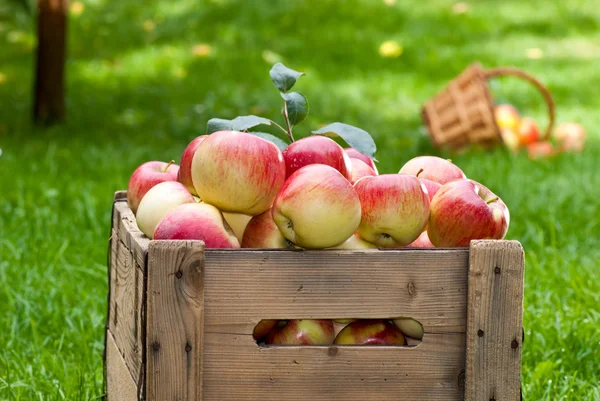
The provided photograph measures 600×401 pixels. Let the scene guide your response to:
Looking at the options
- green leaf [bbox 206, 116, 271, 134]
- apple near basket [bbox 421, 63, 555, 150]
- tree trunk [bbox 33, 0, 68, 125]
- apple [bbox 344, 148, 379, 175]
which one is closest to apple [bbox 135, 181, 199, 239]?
green leaf [bbox 206, 116, 271, 134]

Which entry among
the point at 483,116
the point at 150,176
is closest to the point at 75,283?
the point at 150,176

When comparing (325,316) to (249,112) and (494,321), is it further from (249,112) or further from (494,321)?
(249,112)

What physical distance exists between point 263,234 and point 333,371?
0.28 metres

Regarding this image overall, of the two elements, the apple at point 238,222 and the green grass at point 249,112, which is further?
the green grass at point 249,112

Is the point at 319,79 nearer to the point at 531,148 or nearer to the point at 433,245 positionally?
the point at 531,148

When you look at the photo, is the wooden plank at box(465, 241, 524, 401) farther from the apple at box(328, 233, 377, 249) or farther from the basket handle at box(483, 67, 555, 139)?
the basket handle at box(483, 67, 555, 139)

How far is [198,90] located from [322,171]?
198 inches

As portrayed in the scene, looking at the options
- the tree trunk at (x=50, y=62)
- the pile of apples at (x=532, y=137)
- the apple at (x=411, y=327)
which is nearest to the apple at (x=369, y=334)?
the apple at (x=411, y=327)

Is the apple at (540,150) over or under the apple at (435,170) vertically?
under

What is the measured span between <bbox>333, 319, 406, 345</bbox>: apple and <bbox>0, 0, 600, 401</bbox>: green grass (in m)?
0.72

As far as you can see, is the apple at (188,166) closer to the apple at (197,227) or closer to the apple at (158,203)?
the apple at (158,203)

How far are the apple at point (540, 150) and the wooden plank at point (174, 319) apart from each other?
3904mm

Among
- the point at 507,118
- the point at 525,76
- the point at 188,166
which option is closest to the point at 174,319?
the point at 188,166

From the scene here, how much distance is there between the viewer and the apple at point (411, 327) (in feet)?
5.13
